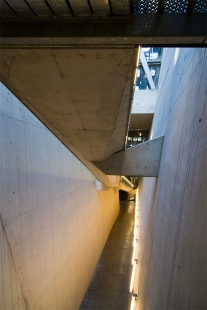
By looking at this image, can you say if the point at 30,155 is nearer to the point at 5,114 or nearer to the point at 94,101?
the point at 5,114

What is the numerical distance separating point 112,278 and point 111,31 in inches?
316

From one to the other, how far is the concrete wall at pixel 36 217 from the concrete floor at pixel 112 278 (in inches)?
22.5

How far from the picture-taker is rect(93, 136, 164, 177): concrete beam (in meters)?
4.13

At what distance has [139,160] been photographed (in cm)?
423

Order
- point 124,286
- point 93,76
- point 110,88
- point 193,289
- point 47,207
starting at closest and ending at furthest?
point 193,289, point 93,76, point 110,88, point 47,207, point 124,286

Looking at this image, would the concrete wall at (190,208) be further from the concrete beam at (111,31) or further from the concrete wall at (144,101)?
the concrete wall at (144,101)

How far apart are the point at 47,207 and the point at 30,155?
4.00ft

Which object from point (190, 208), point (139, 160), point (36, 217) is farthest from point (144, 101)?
point (190, 208)

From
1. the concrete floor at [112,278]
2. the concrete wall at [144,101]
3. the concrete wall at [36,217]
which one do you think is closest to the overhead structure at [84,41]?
the concrete wall at [36,217]

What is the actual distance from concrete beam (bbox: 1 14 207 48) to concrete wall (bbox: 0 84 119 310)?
1.77m

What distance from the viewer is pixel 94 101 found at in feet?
6.98

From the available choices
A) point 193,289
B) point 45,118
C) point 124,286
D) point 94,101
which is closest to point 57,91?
point 94,101

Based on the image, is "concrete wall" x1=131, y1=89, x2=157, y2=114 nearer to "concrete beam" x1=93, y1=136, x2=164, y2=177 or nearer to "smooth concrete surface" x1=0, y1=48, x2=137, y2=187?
"concrete beam" x1=93, y1=136, x2=164, y2=177

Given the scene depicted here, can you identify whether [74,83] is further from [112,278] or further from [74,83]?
[112,278]
